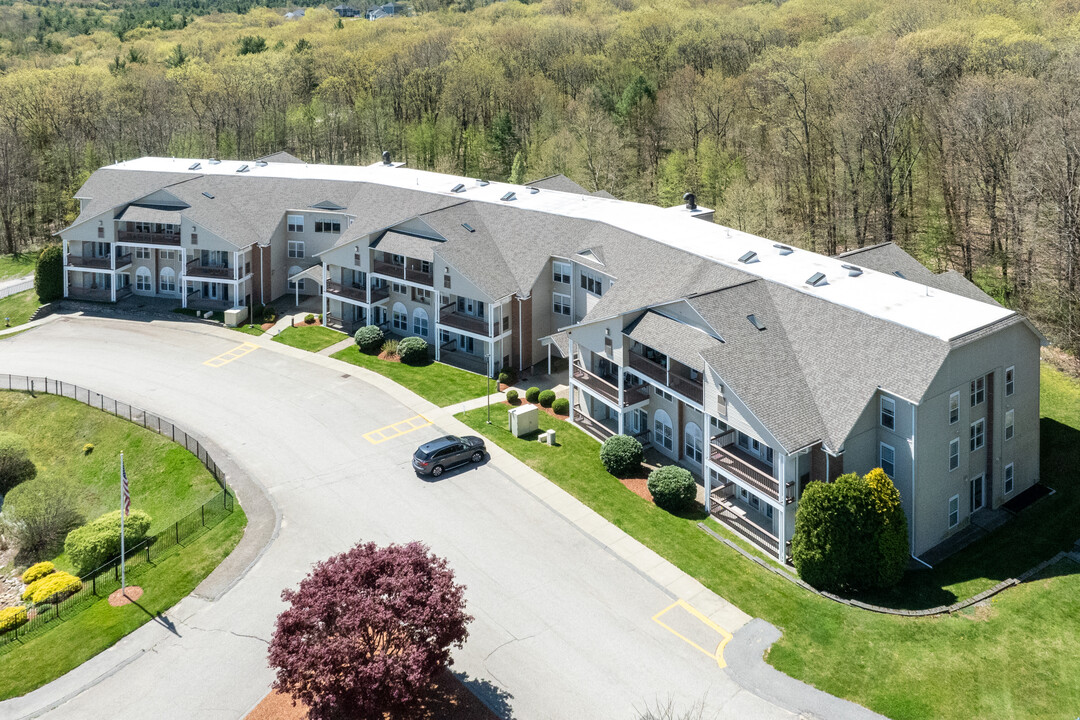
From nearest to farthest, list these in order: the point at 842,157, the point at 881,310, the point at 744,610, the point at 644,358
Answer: the point at 744,610
the point at 881,310
the point at 644,358
the point at 842,157

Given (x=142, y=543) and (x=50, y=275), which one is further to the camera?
(x=50, y=275)

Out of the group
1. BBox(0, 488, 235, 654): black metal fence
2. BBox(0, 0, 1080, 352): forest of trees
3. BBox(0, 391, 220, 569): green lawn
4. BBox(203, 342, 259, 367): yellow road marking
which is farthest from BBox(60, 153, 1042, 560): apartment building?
BBox(0, 488, 235, 654): black metal fence

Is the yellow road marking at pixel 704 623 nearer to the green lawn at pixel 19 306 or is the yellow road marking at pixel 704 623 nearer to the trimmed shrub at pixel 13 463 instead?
the trimmed shrub at pixel 13 463

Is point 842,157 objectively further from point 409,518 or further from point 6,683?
point 6,683

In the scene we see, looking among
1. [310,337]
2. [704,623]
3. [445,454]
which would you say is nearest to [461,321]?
[310,337]

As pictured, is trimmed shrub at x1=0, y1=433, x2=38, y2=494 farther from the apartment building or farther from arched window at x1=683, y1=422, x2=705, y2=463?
arched window at x1=683, y1=422, x2=705, y2=463

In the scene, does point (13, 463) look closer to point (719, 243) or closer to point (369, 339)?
point (369, 339)

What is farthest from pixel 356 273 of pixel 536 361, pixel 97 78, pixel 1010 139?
pixel 97 78
